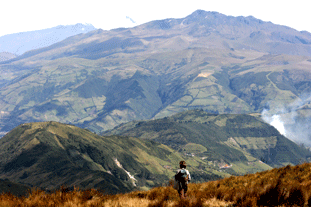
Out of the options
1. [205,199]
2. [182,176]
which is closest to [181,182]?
[182,176]

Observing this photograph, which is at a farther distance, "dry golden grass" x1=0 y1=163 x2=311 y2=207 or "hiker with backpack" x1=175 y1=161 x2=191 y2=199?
"hiker with backpack" x1=175 y1=161 x2=191 y2=199

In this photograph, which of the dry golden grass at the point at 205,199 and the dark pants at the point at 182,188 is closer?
the dry golden grass at the point at 205,199

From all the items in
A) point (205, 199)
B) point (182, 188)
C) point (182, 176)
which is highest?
point (182, 176)

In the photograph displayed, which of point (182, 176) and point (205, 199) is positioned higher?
point (182, 176)

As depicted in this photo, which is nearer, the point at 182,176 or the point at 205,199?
the point at 205,199

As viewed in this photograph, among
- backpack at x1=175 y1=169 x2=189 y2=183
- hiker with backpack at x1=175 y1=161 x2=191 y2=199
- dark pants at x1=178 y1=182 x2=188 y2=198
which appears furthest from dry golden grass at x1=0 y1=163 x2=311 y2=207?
backpack at x1=175 y1=169 x2=189 y2=183

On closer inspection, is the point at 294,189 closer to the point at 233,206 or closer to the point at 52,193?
the point at 233,206

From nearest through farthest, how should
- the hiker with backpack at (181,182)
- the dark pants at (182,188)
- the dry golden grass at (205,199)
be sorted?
the dry golden grass at (205,199)
the dark pants at (182,188)
the hiker with backpack at (181,182)

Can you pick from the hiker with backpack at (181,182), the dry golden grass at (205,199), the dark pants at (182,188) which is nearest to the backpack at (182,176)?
the hiker with backpack at (181,182)

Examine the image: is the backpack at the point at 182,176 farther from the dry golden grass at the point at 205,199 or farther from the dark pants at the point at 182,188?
the dry golden grass at the point at 205,199

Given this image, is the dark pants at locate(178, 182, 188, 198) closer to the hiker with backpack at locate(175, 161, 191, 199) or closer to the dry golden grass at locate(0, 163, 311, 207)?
the hiker with backpack at locate(175, 161, 191, 199)

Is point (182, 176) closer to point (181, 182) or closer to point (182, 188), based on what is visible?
point (181, 182)

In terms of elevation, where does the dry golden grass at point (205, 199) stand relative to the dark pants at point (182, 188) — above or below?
above

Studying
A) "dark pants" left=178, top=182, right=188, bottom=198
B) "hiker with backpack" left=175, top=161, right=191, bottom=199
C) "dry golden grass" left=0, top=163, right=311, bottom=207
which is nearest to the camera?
"dry golden grass" left=0, top=163, right=311, bottom=207
